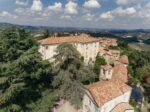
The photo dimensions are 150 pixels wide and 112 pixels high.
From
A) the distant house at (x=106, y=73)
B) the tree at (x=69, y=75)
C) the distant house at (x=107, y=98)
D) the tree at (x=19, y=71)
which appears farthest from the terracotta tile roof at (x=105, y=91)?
the tree at (x=19, y=71)

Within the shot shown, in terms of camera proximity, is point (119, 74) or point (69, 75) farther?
point (119, 74)

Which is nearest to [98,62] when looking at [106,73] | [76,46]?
[76,46]

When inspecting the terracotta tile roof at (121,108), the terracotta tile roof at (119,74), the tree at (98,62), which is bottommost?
the terracotta tile roof at (121,108)

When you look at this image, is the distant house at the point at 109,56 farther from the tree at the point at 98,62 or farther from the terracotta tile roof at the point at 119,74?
the terracotta tile roof at the point at 119,74

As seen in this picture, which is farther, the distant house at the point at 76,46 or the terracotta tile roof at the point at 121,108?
the distant house at the point at 76,46

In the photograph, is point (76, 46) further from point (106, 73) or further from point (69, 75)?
point (69, 75)

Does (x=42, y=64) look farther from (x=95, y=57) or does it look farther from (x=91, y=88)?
(x=95, y=57)

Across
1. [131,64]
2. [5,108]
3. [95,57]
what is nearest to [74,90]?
[5,108]
